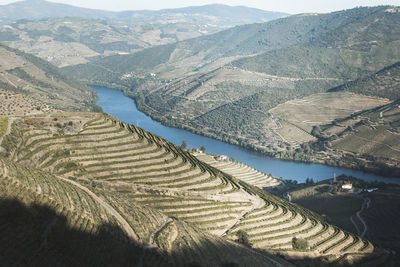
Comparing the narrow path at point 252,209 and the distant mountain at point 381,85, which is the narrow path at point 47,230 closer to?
the narrow path at point 252,209

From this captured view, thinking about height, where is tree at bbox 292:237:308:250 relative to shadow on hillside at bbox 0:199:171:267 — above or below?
below

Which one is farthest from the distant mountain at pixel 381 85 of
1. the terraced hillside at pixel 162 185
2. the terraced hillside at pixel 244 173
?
the terraced hillside at pixel 162 185

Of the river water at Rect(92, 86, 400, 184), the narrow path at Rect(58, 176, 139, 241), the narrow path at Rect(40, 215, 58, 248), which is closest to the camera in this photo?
the narrow path at Rect(40, 215, 58, 248)

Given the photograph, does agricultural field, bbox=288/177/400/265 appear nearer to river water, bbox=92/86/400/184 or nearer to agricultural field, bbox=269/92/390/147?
river water, bbox=92/86/400/184

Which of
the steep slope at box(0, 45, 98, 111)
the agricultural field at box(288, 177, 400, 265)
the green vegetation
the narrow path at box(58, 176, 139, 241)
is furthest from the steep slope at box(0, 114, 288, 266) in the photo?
the steep slope at box(0, 45, 98, 111)

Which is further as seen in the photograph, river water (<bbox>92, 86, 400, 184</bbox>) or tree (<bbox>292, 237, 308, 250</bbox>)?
river water (<bbox>92, 86, 400, 184</bbox>)

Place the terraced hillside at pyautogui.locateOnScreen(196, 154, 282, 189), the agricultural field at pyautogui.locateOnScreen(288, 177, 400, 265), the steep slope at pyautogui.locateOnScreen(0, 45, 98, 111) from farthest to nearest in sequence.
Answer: the steep slope at pyautogui.locateOnScreen(0, 45, 98, 111) < the terraced hillside at pyautogui.locateOnScreen(196, 154, 282, 189) < the agricultural field at pyautogui.locateOnScreen(288, 177, 400, 265)

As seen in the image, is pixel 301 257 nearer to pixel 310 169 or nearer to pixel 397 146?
pixel 310 169
